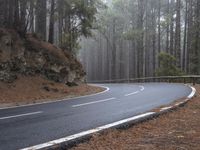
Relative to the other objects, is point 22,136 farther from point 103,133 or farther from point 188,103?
point 188,103

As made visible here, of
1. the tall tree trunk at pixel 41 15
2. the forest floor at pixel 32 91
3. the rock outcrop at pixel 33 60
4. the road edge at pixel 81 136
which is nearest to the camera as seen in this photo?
the road edge at pixel 81 136

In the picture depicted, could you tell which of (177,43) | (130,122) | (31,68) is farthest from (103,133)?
(177,43)

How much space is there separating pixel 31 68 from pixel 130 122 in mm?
15983

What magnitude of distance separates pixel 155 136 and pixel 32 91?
1473 centimetres

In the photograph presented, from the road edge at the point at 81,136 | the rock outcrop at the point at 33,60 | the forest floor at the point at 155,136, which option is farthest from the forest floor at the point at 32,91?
the forest floor at the point at 155,136

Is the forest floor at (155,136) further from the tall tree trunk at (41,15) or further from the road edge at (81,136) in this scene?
the tall tree trunk at (41,15)

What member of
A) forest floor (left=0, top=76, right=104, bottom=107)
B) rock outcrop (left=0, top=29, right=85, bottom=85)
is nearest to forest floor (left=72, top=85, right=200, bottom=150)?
forest floor (left=0, top=76, right=104, bottom=107)

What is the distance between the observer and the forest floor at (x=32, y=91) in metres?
20.1

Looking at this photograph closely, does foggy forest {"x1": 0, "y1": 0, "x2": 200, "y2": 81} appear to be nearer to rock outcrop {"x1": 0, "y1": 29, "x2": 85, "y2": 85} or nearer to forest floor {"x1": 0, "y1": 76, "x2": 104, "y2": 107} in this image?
rock outcrop {"x1": 0, "y1": 29, "x2": 85, "y2": 85}

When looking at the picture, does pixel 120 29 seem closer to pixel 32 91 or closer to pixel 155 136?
pixel 32 91

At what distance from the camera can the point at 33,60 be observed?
26.3 meters

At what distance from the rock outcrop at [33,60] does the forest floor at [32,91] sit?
64cm

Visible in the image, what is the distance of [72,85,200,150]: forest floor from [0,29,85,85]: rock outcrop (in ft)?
45.5

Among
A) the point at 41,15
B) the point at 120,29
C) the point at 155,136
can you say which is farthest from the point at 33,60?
the point at 120,29
